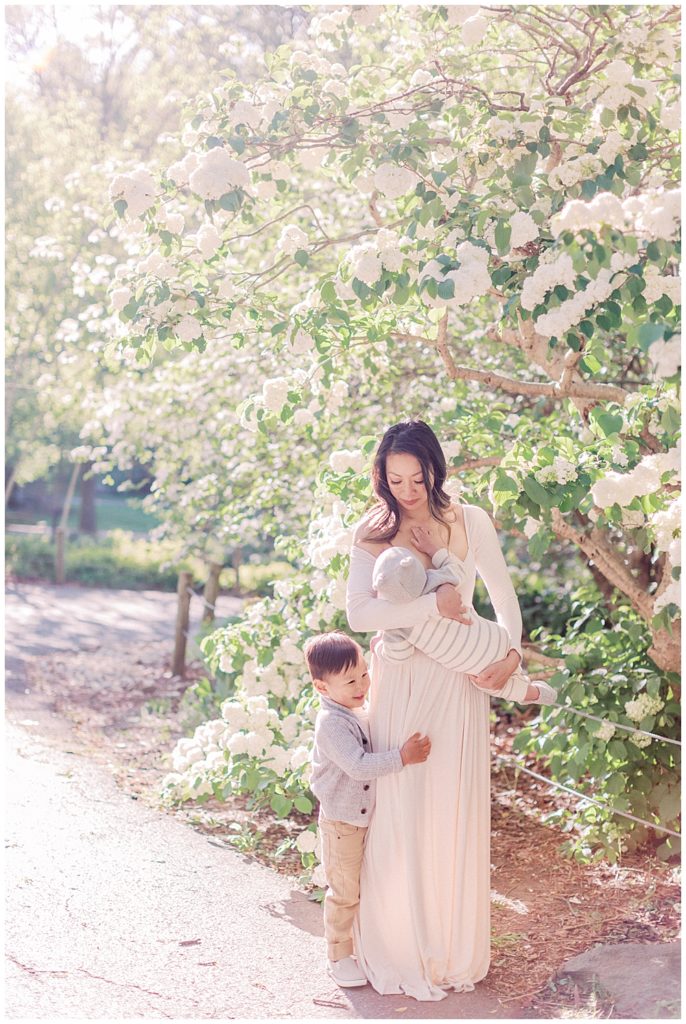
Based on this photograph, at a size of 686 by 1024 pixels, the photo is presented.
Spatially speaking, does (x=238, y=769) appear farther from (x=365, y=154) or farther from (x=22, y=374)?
(x=22, y=374)

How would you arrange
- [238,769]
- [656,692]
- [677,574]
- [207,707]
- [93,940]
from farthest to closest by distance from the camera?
1. [207,707]
2. [238,769]
3. [656,692]
4. [93,940]
5. [677,574]

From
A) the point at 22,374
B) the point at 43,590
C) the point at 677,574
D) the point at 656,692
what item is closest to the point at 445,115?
the point at 677,574

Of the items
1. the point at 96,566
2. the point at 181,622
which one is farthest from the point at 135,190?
the point at 96,566

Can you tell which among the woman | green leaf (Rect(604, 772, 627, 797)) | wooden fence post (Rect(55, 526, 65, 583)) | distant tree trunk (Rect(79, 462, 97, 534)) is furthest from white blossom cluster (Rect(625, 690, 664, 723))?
distant tree trunk (Rect(79, 462, 97, 534))

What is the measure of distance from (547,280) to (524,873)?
2990 millimetres

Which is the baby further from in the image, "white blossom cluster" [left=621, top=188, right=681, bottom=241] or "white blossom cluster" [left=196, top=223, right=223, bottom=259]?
"white blossom cluster" [left=196, top=223, right=223, bottom=259]

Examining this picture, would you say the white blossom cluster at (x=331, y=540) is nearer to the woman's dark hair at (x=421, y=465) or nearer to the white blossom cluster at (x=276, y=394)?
the white blossom cluster at (x=276, y=394)

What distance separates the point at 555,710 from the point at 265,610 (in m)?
1.46

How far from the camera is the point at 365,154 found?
3818 mm

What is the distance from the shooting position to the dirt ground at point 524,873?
3.63 meters

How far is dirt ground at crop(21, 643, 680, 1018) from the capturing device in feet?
11.9

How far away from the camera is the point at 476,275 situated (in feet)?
10.2

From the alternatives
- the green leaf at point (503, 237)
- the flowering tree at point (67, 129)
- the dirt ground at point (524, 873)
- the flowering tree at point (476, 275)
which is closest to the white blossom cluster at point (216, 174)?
the flowering tree at point (476, 275)

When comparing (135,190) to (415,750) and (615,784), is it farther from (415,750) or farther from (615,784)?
(615,784)
